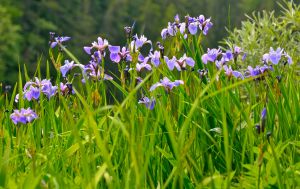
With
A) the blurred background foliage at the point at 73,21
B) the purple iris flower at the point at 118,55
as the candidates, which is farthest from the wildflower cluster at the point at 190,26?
the blurred background foliage at the point at 73,21

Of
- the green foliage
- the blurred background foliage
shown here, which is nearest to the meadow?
the green foliage

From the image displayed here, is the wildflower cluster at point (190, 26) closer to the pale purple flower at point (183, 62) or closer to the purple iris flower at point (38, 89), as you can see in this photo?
the pale purple flower at point (183, 62)

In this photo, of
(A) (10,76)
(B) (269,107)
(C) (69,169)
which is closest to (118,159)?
(C) (69,169)

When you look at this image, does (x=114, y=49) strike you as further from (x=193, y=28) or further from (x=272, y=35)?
(x=272, y=35)

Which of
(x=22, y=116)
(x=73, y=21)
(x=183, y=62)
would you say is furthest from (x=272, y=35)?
(x=73, y=21)

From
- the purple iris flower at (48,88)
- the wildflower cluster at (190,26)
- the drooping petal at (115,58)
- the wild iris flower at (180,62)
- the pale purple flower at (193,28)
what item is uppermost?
the wildflower cluster at (190,26)

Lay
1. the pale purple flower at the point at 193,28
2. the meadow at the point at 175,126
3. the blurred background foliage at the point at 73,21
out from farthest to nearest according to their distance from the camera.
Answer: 1. the blurred background foliage at the point at 73,21
2. the pale purple flower at the point at 193,28
3. the meadow at the point at 175,126

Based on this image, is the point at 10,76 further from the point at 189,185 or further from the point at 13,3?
the point at 189,185

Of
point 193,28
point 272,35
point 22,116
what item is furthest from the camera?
point 272,35

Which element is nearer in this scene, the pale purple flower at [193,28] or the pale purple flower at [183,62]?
the pale purple flower at [183,62]
